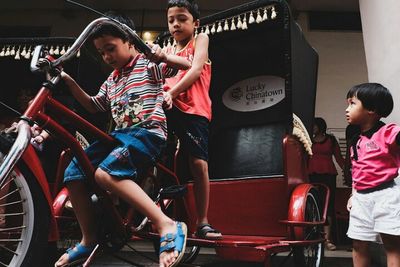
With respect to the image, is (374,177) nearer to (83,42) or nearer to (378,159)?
(378,159)

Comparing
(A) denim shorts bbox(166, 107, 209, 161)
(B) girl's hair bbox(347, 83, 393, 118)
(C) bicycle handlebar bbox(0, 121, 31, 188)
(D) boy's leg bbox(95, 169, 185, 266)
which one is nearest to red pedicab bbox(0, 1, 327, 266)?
(C) bicycle handlebar bbox(0, 121, 31, 188)

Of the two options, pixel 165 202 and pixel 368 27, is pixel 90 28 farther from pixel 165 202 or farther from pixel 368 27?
pixel 368 27

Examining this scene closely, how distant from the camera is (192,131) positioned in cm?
205

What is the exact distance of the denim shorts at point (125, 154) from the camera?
58.7 inches

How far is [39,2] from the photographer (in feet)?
18.6

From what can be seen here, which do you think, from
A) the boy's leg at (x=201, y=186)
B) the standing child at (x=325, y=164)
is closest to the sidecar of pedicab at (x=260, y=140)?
the boy's leg at (x=201, y=186)

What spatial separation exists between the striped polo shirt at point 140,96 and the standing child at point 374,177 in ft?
3.70

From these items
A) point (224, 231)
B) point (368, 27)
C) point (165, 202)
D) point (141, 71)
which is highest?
point (368, 27)

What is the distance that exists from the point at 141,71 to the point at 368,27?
2060 millimetres

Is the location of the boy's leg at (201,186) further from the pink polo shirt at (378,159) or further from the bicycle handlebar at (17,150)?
the bicycle handlebar at (17,150)

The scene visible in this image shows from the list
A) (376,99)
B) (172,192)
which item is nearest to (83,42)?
(172,192)

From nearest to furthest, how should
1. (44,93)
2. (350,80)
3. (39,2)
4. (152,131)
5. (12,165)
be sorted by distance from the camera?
(12,165) → (44,93) → (152,131) → (350,80) → (39,2)

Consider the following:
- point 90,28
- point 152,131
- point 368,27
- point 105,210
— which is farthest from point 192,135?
point 368,27

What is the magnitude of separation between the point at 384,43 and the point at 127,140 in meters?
2.03
